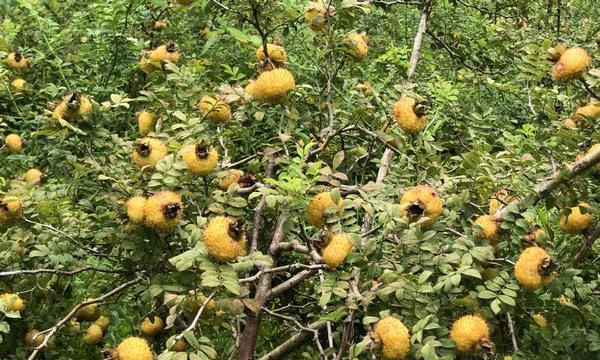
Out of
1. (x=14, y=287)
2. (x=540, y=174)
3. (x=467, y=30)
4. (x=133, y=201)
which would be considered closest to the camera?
(x=133, y=201)

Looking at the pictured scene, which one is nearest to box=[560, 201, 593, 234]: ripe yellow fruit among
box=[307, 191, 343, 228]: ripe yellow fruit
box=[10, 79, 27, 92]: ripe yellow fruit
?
box=[307, 191, 343, 228]: ripe yellow fruit

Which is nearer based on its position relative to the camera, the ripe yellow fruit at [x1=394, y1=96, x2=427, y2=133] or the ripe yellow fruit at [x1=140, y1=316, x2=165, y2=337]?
the ripe yellow fruit at [x1=394, y1=96, x2=427, y2=133]

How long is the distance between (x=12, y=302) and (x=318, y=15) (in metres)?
1.68

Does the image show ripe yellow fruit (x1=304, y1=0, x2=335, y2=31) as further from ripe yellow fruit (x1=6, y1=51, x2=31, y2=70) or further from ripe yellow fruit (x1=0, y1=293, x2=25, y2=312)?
ripe yellow fruit (x1=6, y1=51, x2=31, y2=70)

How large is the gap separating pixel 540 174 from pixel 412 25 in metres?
3.63

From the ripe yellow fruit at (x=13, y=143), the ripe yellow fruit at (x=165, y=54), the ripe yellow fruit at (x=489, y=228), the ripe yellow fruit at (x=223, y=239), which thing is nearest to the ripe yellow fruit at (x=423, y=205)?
the ripe yellow fruit at (x=489, y=228)

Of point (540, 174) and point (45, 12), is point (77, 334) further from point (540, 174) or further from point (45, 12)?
point (45, 12)

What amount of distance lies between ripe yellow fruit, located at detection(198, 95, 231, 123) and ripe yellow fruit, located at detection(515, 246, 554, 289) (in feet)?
4.14

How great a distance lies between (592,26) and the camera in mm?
5828

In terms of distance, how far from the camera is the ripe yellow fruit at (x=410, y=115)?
2.40 metres

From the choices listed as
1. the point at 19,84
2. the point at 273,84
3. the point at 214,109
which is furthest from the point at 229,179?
the point at 19,84

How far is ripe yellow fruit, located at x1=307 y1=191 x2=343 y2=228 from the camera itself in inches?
84.2

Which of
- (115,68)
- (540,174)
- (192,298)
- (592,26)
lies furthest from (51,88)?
(592,26)

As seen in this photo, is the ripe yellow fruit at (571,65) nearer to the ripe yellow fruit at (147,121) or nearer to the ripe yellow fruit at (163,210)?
the ripe yellow fruit at (163,210)
